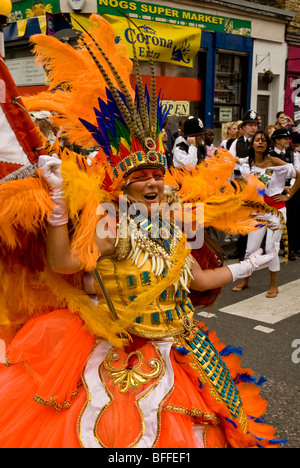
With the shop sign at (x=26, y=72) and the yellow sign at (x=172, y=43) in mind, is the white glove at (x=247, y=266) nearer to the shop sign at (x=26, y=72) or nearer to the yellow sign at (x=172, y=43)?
the shop sign at (x=26, y=72)

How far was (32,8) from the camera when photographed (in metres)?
10.0

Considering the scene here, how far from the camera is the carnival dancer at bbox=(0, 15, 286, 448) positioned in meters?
1.83

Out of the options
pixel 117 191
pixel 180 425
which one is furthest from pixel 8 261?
pixel 180 425

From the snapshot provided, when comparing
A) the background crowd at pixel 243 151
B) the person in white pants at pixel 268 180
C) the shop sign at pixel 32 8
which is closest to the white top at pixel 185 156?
the background crowd at pixel 243 151

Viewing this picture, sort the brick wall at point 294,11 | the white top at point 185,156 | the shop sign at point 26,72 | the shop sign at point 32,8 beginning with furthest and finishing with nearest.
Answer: the brick wall at point 294,11 < the shop sign at point 26,72 < the shop sign at point 32,8 < the white top at point 185,156

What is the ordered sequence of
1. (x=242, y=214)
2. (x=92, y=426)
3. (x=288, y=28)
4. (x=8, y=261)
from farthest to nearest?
1. (x=288, y=28)
2. (x=242, y=214)
3. (x=8, y=261)
4. (x=92, y=426)

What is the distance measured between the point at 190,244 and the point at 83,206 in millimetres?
729

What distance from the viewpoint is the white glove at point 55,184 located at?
1.75 m

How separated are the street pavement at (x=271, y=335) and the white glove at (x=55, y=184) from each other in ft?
5.93

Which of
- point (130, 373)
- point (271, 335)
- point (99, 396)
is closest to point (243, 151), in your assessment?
point (271, 335)

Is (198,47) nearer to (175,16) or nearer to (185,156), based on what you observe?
(175,16)
